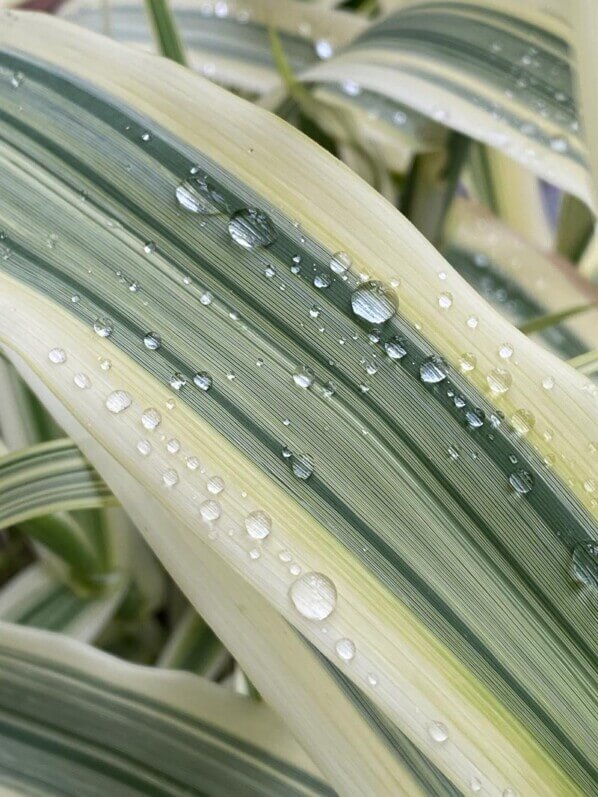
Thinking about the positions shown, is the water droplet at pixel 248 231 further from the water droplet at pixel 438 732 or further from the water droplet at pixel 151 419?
the water droplet at pixel 438 732

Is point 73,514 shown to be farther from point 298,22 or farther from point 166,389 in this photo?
point 298,22

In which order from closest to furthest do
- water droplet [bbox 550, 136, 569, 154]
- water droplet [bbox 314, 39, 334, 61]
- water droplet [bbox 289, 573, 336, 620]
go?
water droplet [bbox 289, 573, 336, 620]
water droplet [bbox 550, 136, 569, 154]
water droplet [bbox 314, 39, 334, 61]

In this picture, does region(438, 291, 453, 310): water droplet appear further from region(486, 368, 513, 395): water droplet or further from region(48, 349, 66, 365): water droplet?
region(48, 349, 66, 365): water droplet

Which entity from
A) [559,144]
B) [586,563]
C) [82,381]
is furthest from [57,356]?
[559,144]

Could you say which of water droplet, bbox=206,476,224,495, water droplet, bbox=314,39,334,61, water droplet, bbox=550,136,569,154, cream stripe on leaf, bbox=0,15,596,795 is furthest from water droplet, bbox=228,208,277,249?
water droplet, bbox=314,39,334,61

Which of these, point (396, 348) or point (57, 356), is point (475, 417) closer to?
point (396, 348)

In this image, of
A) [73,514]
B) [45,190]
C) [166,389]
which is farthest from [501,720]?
[73,514]
